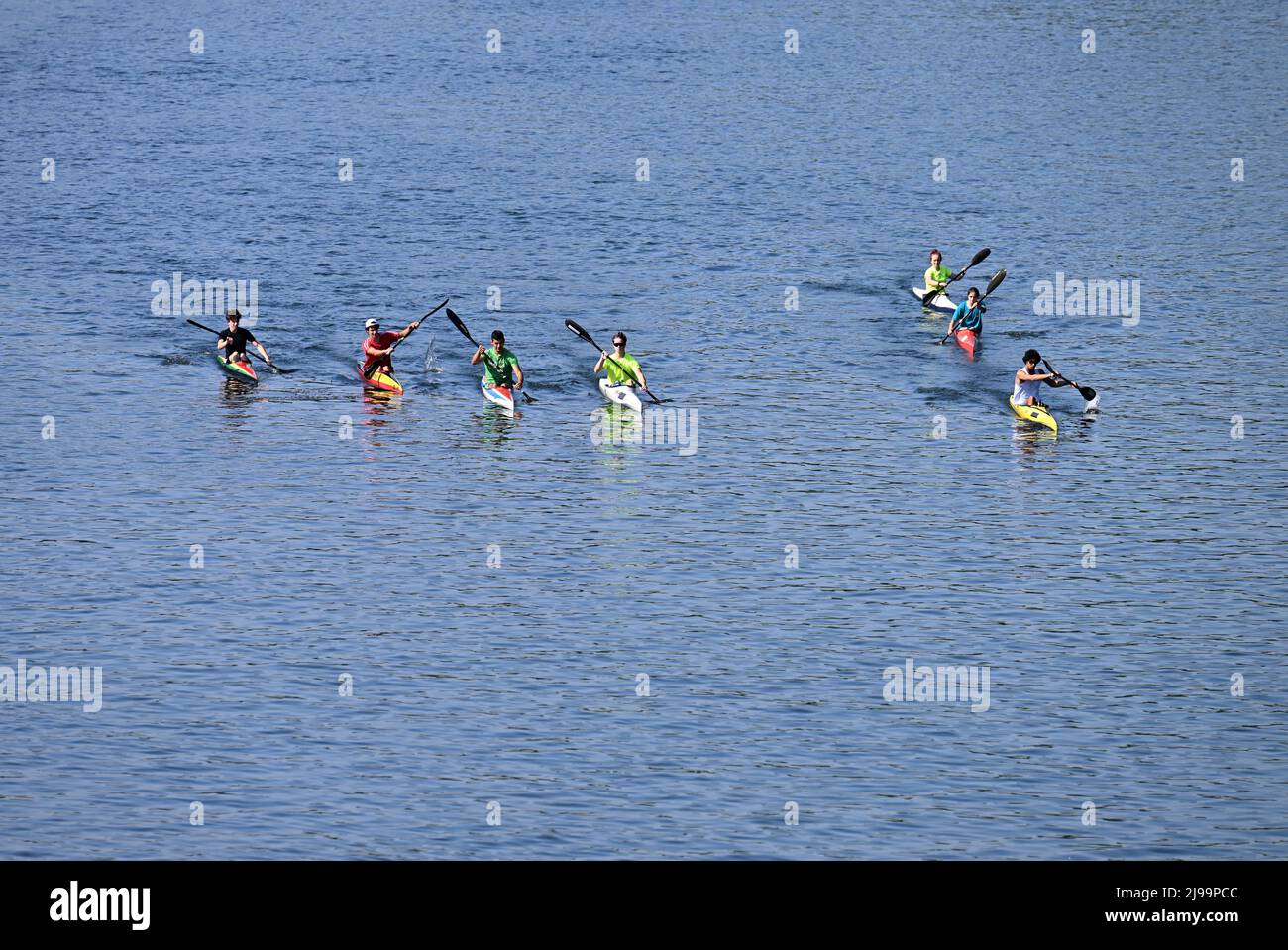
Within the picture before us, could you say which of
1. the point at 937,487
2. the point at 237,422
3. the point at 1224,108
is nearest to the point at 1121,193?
the point at 1224,108

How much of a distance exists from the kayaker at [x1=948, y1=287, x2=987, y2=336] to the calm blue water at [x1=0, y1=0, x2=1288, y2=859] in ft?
4.14

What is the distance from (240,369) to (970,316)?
2447 cm

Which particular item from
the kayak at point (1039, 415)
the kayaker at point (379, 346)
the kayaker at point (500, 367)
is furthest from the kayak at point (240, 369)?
the kayak at point (1039, 415)

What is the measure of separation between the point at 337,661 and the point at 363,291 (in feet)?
118

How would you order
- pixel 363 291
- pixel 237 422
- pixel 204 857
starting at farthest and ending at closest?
1. pixel 363 291
2. pixel 237 422
3. pixel 204 857

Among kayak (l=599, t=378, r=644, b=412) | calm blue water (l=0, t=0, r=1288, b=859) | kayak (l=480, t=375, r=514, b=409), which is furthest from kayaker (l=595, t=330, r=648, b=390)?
kayak (l=480, t=375, r=514, b=409)

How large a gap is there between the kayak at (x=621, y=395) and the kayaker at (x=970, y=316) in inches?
520

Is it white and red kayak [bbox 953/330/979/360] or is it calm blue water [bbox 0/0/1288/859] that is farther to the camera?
white and red kayak [bbox 953/330/979/360]

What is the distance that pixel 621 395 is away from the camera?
53156mm

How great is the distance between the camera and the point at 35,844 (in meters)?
28.8

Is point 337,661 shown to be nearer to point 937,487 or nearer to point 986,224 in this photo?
point 937,487

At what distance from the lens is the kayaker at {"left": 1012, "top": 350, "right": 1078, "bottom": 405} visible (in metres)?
51.5

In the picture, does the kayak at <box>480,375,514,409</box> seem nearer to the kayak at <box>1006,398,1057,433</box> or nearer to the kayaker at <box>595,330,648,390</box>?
the kayaker at <box>595,330,648,390</box>
